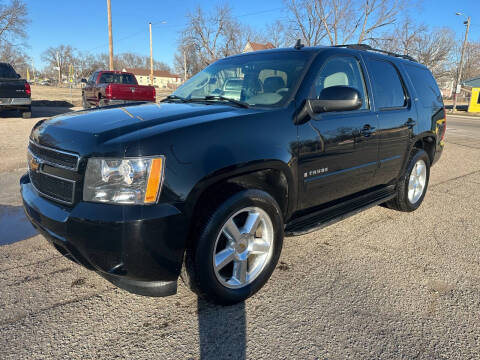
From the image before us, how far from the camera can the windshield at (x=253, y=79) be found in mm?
2994

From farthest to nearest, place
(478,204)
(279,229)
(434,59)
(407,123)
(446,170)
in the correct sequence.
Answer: (434,59) → (446,170) → (478,204) → (407,123) → (279,229)

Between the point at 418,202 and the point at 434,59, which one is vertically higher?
the point at 434,59

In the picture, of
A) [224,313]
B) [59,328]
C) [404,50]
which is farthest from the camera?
[404,50]

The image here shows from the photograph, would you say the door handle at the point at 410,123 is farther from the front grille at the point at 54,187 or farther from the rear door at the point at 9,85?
the rear door at the point at 9,85

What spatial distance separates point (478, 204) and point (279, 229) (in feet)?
12.9

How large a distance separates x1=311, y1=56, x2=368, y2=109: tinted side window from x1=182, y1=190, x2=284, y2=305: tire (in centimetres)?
119

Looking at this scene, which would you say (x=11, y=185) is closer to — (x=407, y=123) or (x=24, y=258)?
(x=24, y=258)

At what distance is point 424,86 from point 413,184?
1325mm

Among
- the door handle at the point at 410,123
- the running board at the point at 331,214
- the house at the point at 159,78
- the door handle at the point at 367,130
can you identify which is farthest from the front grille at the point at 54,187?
the house at the point at 159,78

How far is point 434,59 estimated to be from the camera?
50875mm

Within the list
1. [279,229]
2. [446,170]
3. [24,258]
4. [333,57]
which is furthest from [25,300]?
[446,170]

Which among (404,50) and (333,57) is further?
(404,50)

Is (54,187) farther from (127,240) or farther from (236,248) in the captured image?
(236,248)

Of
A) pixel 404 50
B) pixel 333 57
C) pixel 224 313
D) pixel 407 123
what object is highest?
pixel 404 50
